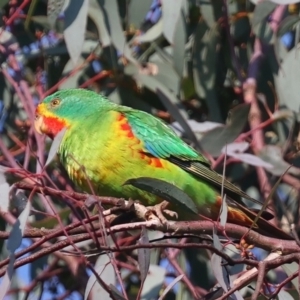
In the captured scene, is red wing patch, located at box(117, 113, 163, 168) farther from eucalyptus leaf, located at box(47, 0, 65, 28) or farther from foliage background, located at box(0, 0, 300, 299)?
eucalyptus leaf, located at box(47, 0, 65, 28)

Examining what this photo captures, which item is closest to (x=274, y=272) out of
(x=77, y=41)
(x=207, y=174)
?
(x=207, y=174)

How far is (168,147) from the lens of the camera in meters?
3.61

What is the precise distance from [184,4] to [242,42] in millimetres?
584

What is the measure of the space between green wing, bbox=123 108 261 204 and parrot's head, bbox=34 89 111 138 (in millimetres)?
206

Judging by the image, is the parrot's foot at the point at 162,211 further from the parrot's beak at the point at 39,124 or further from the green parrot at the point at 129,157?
the parrot's beak at the point at 39,124

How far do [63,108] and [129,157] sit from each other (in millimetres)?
610

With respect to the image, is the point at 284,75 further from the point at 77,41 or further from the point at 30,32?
→ the point at 30,32

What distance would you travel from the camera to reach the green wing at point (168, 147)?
11.6ft

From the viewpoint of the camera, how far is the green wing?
3.53m

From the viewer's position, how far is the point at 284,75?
143 inches

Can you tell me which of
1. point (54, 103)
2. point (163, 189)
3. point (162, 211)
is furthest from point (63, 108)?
point (163, 189)

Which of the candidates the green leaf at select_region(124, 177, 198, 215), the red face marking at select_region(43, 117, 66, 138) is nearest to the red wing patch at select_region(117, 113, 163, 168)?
the red face marking at select_region(43, 117, 66, 138)

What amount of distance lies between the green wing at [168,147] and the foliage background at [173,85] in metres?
0.09

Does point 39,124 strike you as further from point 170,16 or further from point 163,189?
point 163,189
